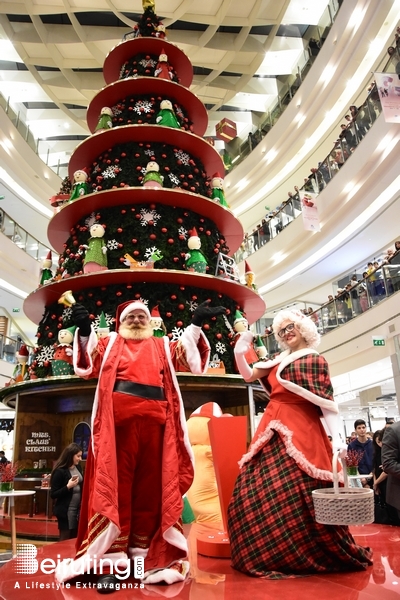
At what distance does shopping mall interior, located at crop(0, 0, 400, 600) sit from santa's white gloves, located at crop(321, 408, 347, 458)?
5.01 m

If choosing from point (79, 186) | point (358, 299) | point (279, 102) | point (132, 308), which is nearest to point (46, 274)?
point (79, 186)

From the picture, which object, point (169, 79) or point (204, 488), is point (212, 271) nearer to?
point (204, 488)

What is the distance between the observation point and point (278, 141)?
16391 millimetres

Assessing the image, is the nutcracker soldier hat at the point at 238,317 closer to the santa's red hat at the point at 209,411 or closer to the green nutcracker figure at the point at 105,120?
the santa's red hat at the point at 209,411

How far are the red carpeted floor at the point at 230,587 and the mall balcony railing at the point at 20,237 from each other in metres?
12.4

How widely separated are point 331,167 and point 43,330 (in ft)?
31.6

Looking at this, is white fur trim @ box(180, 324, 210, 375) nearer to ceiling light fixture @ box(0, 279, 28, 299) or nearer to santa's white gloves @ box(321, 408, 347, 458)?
santa's white gloves @ box(321, 408, 347, 458)

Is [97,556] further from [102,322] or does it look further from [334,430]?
[102,322]

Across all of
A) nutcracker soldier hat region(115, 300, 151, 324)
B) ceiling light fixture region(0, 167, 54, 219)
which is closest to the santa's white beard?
nutcracker soldier hat region(115, 300, 151, 324)

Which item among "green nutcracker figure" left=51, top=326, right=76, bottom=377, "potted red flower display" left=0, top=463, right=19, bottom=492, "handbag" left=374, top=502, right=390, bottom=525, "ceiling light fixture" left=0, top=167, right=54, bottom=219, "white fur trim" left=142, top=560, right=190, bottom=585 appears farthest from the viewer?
"ceiling light fixture" left=0, top=167, right=54, bottom=219

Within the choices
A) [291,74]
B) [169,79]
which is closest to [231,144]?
[291,74]

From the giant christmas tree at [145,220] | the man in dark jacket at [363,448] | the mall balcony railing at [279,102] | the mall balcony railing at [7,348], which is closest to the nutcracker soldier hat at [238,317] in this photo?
the giant christmas tree at [145,220]

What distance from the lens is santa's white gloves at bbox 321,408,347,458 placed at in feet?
7.56

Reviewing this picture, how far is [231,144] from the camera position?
20.7 meters
